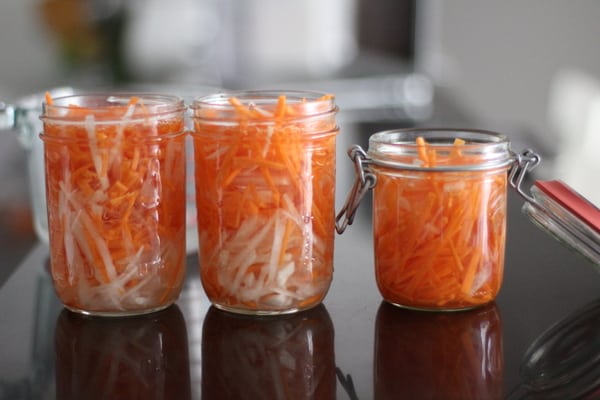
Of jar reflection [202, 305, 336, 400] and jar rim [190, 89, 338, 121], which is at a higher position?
jar rim [190, 89, 338, 121]

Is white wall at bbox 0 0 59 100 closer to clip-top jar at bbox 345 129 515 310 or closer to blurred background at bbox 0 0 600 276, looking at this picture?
blurred background at bbox 0 0 600 276

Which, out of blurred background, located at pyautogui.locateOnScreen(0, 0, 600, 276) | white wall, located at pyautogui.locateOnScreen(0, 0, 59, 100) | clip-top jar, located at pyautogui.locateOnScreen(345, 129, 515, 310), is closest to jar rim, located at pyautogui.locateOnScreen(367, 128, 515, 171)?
clip-top jar, located at pyautogui.locateOnScreen(345, 129, 515, 310)

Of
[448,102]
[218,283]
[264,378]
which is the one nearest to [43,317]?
[218,283]

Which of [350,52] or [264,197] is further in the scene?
[350,52]

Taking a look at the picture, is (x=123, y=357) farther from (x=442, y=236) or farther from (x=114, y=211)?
(x=442, y=236)

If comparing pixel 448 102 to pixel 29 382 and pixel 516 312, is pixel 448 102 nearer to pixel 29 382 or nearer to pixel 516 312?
pixel 516 312

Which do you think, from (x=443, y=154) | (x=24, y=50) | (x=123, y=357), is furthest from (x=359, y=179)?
(x=24, y=50)

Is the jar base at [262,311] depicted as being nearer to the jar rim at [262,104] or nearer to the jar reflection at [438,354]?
the jar reflection at [438,354]
